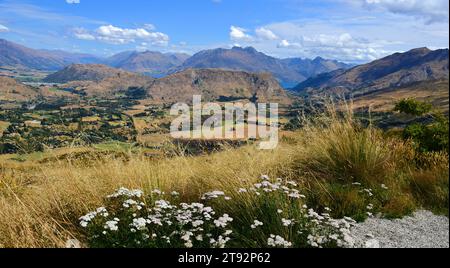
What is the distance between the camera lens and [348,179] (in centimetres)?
847

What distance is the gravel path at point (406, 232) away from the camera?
19.0ft

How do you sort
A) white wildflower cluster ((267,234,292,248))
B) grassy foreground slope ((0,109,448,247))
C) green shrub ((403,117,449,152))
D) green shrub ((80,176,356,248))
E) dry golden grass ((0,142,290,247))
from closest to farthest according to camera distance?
white wildflower cluster ((267,234,292,248)) < green shrub ((80,176,356,248)) < dry golden grass ((0,142,290,247)) < grassy foreground slope ((0,109,448,247)) < green shrub ((403,117,449,152))

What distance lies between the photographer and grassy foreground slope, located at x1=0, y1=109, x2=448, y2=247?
6176 mm

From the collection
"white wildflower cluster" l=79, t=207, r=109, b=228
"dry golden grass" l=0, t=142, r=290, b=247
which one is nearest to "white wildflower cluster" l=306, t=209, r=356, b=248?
"dry golden grass" l=0, t=142, r=290, b=247

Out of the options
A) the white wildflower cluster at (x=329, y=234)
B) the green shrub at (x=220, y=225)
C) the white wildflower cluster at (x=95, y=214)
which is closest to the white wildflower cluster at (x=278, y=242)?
the green shrub at (x=220, y=225)

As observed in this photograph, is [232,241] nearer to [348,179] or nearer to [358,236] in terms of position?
[358,236]

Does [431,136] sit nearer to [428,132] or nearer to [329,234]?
[428,132]

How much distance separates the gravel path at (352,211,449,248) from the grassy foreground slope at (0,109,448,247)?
28cm

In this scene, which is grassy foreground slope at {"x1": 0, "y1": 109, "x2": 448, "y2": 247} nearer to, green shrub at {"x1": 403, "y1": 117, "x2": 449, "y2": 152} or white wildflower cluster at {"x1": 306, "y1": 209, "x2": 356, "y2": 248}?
green shrub at {"x1": 403, "y1": 117, "x2": 449, "y2": 152}

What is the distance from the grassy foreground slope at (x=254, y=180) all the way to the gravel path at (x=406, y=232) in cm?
28

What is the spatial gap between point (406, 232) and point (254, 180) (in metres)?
2.59

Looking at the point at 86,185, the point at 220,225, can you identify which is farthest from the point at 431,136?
the point at 86,185

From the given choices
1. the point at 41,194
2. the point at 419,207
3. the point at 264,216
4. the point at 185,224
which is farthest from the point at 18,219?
the point at 419,207
